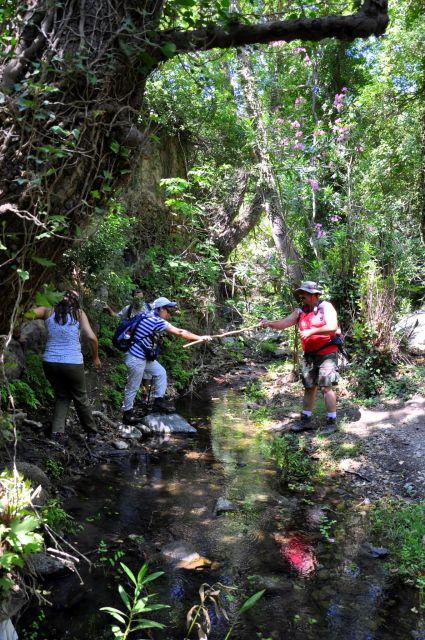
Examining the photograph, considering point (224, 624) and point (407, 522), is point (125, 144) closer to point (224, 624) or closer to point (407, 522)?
point (224, 624)

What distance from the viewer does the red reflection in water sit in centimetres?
411

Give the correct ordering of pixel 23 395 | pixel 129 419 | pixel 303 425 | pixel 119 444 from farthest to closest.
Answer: pixel 303 425 < pixel 129 419 < pixel 119 444 < pixel 23 395

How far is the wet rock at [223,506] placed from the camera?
201 inches

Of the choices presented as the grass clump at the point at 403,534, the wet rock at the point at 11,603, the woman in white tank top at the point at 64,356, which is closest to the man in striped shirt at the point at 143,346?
the woman in white tank top at the point at 64,356

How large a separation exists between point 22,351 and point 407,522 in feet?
17.0

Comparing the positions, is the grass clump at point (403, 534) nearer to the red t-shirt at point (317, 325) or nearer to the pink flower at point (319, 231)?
the red t-shirt at point (317, 325)

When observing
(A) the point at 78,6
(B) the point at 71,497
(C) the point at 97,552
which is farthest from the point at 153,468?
(A) the point at 78,6

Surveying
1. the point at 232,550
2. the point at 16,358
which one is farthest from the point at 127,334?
the point at 232,550

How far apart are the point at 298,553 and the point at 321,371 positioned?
3.45 meters

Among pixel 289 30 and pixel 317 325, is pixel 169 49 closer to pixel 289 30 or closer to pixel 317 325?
pixel 289 30

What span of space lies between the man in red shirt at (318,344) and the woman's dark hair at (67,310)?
9.32ft

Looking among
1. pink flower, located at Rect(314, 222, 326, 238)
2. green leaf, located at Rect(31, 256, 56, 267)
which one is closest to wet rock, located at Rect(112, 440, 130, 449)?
green leaf, located at Rect(31, 256, 56, 267)

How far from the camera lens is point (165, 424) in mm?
7746

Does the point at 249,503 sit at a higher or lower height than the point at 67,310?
lower
